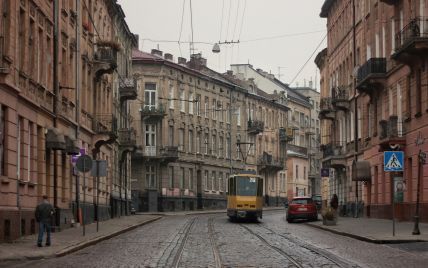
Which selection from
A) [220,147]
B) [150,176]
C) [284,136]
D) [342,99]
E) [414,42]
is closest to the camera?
[414,42]

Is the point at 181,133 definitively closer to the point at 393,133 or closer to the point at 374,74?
the point at 374,74

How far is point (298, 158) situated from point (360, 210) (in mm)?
63476

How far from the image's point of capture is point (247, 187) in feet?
152

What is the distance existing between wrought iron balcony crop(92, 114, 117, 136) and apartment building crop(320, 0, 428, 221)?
13996 mm

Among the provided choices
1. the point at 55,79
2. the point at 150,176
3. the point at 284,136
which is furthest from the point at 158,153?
the point at 55,79

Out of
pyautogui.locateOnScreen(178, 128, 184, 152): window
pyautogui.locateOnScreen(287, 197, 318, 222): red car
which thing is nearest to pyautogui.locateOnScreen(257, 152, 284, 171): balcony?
pyautogui.locateOnScreen(178, 128, 184, 152): window

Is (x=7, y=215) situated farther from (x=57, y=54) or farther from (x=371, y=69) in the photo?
(x=371, y=69)

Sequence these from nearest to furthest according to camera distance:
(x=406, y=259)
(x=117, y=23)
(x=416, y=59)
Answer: (x=406, y=259)
(x=416, y=59)
(x=117, y=23)

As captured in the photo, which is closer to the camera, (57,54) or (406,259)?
(406,259)

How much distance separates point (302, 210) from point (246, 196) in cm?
323

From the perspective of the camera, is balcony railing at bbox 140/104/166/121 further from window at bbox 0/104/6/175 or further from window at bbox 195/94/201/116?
window at bbox 0/104/6/175

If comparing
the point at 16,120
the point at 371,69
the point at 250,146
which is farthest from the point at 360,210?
the point at 250,146

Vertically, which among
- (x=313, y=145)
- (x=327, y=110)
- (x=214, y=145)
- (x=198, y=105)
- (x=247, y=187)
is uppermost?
(x=198, y=105)

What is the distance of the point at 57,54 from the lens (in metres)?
34.0
